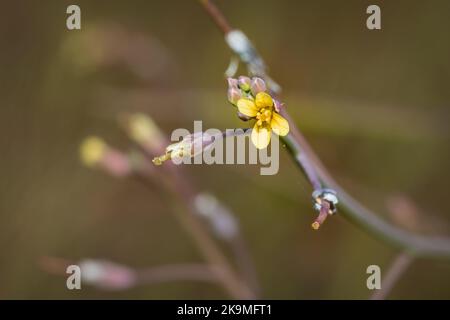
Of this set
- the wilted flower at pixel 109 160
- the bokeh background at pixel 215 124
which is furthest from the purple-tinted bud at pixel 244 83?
the bokeh background at pixel 215 124

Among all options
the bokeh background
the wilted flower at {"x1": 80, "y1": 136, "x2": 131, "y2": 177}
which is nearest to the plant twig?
the wilted flower at {"x1": 80, "y1": 136, "x2": 131, "y2": 177}

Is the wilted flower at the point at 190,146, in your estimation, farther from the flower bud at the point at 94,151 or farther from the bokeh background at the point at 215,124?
the bokeh background at the point at 215,124

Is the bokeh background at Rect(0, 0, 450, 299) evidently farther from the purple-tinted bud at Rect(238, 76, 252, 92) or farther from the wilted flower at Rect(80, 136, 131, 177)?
the purple-tinted bud at Rect(238, 76, 252, 92)

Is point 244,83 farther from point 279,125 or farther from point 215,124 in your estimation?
point 215,124

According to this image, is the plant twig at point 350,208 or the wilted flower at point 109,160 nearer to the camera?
the plant twig at point 350,208
